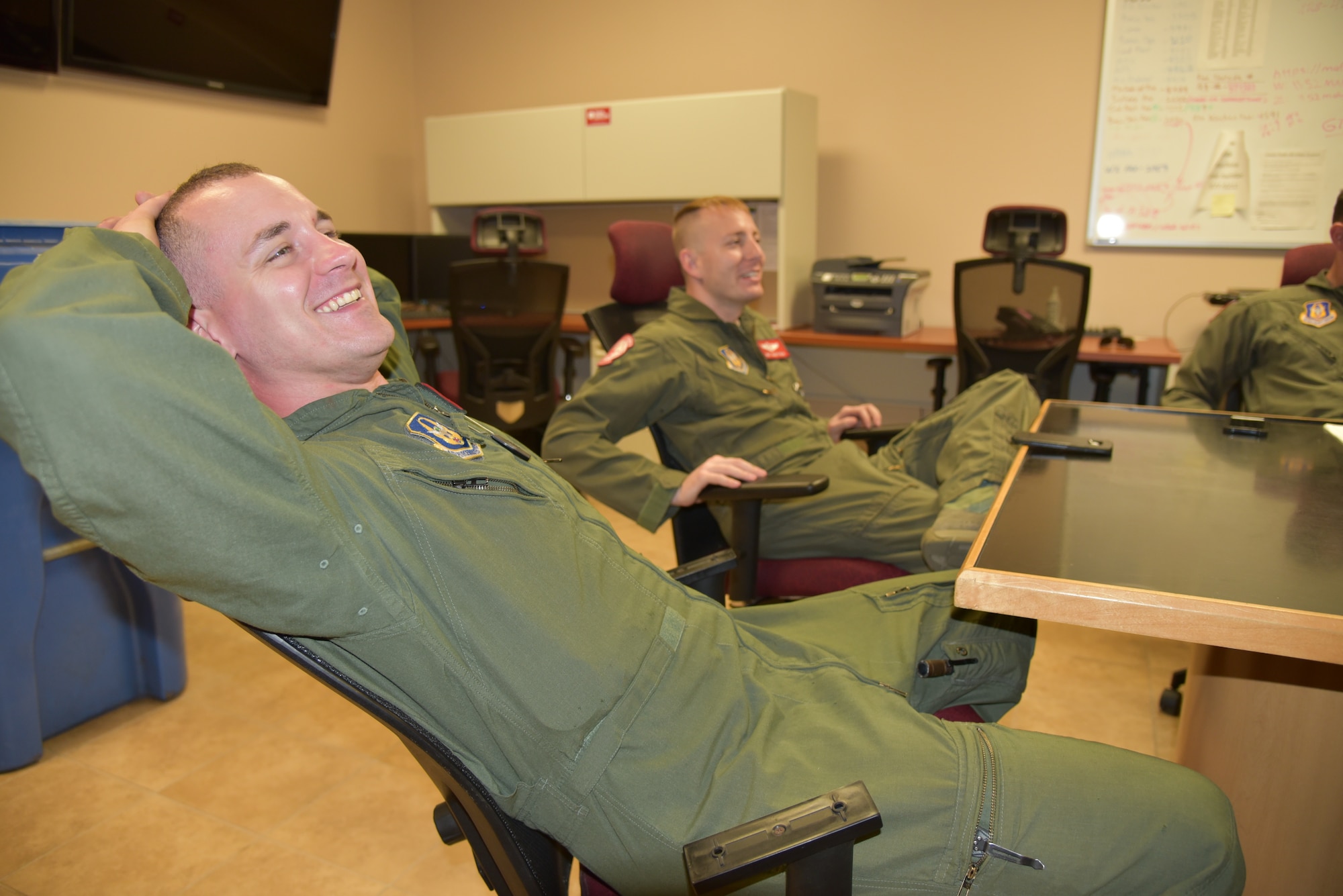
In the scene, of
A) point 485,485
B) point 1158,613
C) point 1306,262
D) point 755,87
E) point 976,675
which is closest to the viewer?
point 1158,613

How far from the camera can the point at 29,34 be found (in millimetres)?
3328

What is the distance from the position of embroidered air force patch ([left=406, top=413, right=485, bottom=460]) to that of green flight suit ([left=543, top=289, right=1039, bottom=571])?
0.71 meters

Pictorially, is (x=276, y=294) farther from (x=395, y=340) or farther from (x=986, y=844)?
(x=986, y=844)

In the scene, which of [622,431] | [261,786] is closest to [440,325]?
[622,431]

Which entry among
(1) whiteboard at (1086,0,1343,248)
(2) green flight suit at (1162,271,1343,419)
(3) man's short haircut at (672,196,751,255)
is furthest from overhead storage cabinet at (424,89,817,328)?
(2) green flight suit at (1162,271,1343,419)

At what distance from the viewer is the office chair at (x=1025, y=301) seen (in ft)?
9.95

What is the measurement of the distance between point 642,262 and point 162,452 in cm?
181

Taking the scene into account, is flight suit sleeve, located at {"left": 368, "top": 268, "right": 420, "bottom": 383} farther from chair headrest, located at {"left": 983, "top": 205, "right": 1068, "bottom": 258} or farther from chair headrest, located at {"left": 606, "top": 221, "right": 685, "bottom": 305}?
A: chair headrest, located at {"left": 983, "top": 205, "right": 1068, "bottom": 258}

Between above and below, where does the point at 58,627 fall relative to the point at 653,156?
below


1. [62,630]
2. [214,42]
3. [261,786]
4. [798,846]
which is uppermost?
[214,42]

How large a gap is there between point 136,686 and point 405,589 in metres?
1.90

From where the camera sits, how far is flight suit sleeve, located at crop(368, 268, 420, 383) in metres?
1.28

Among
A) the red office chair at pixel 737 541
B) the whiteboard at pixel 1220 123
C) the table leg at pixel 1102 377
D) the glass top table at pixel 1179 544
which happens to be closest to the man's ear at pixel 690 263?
the red office chair at pixel 737 541

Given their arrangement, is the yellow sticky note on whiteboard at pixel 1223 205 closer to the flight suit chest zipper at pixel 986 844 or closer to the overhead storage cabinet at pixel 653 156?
the overhead storage cabinet at pixel 653 156
